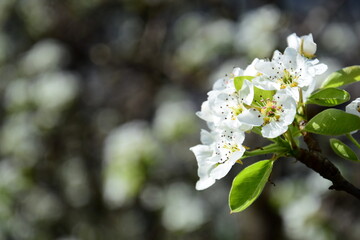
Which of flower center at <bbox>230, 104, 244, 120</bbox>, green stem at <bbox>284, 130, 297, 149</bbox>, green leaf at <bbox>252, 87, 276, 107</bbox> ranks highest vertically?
green leaf at <bbox>252, 87, 276, 107</bbox>

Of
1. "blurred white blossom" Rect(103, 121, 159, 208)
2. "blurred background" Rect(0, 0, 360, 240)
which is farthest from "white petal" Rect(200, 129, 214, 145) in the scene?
"blurred white blossom" Rect(103, 121, 159, 208)

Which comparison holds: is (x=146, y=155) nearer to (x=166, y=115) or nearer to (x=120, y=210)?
(x=166, y=115)

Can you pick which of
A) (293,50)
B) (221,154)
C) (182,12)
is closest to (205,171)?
(221,154)

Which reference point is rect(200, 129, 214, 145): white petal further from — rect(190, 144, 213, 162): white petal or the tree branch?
the tree branch

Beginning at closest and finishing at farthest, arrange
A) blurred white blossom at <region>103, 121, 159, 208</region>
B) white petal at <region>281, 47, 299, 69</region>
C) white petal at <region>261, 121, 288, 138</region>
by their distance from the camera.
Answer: white petal at <region>261, 121, 288, 138</region> < white petal at <region>281, 47, 299, 69</region> < blurred white blossom at <region>103, 121, 159, 208</region>

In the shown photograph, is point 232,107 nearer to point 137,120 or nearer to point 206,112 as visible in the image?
point 206,112

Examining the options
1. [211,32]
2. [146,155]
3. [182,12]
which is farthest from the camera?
[182,12]

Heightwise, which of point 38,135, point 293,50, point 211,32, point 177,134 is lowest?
point 38,135

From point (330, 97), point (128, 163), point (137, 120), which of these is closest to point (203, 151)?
point (330, 97)
